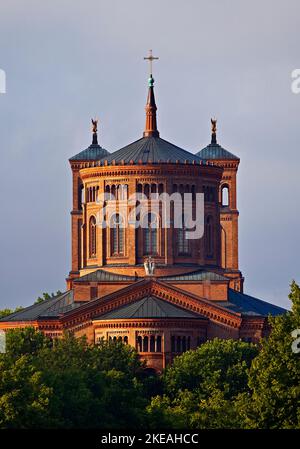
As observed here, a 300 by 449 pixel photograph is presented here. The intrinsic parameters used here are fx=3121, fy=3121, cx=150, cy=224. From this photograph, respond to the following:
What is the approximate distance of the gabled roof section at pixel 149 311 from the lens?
634ft

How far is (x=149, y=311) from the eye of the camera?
635 ft

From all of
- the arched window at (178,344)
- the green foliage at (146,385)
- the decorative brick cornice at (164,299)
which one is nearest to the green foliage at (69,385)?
the green foliage at (146,385)

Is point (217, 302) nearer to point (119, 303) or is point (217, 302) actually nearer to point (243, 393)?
point (119, 303)

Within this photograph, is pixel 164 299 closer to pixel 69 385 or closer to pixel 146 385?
pixel 146 385

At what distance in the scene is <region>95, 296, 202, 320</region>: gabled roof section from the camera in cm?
19312

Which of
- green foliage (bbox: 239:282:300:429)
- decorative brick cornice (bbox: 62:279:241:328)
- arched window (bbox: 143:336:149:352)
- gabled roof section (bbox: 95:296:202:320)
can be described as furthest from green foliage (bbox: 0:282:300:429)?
decorative brick cornice (bbox: 62:279:241:328)

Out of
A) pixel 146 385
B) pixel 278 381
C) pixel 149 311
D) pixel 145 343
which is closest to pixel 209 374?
pixel 146 385

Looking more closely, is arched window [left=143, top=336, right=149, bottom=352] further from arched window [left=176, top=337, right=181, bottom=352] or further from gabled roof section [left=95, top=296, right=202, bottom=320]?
arched window [left=176, top=337, right=181, bottom=352]

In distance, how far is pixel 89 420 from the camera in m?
160

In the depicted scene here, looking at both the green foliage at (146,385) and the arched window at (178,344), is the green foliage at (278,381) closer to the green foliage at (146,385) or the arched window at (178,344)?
the green foliage at (146,385)

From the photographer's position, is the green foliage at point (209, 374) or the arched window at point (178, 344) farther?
the arched window at point (178, 344)

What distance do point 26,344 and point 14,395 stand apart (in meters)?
35.7
